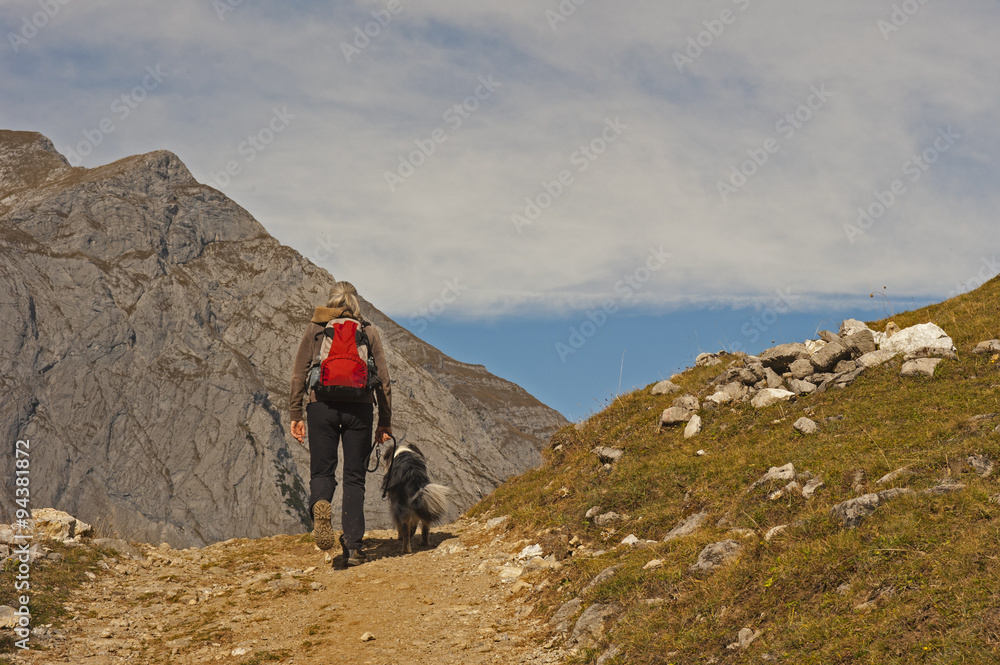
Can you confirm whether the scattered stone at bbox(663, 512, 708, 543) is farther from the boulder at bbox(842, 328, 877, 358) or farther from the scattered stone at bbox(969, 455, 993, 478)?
the boulder at bbox(842, 328, 877, 358)

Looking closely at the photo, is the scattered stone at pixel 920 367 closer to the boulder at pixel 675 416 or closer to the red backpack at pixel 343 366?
the boulder at pixel 675 416

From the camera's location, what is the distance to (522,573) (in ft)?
28.8

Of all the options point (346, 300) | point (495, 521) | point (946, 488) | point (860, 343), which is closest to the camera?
point (946, 488)

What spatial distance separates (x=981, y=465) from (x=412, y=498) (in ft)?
25.9

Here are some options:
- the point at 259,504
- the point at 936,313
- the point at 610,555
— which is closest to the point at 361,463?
the point at 610,555

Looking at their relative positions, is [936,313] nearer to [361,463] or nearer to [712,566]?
[712,566]

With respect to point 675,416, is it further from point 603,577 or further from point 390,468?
point 603,577

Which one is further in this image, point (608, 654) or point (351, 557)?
point (351, 557)

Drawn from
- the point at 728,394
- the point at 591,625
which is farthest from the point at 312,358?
the point at 728,394

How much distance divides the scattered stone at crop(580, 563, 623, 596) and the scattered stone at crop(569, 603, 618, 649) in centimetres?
40

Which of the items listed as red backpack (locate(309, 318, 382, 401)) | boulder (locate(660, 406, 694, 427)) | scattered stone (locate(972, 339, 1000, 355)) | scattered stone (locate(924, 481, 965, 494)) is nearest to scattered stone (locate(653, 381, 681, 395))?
boulder (locate(660, 406, 694, 427))

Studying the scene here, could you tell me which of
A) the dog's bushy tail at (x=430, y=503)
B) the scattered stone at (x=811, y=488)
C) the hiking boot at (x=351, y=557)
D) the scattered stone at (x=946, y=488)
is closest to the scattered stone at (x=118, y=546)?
the hiking boot at (x=351, y=557)

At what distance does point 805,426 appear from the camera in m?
9.64

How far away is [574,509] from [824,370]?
16.9ft
